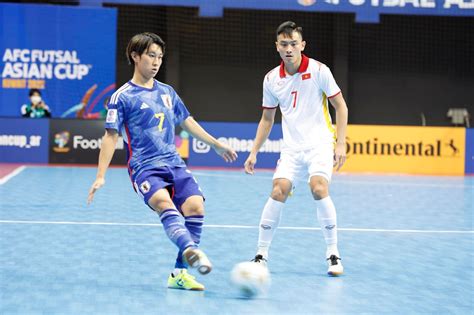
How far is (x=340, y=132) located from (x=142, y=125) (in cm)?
169

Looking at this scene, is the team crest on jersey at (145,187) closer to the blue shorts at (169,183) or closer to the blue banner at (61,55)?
the blue shorts at (169,183)

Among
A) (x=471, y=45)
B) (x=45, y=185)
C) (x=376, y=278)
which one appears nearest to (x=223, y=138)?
(x=45, y=185)

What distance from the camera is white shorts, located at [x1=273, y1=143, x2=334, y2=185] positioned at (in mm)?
6191

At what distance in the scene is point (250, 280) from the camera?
5.06 m

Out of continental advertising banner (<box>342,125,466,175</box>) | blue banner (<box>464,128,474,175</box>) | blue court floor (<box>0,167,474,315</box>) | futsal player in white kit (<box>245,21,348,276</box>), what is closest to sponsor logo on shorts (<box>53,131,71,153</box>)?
blue court floor (<box>0,167,474,315</box>)

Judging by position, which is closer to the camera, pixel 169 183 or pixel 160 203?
pixel 160 203

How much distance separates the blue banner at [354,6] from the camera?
1828 cm

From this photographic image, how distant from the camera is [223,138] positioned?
61.1ft

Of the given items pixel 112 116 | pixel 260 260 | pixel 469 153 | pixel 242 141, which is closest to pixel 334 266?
pixel 260 260

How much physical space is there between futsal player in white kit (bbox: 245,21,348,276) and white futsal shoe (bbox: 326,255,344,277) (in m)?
0.05

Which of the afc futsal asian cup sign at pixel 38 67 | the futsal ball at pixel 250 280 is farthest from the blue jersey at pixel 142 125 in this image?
the afc futsal asian cup sign at pixel 38 67

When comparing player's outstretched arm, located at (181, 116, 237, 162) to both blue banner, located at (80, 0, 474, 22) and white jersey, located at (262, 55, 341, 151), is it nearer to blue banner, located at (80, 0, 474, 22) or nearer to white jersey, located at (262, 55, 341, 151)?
white jersey, located at (262, 55, 341, 151)

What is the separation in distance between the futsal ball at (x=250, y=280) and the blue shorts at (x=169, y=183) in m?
0.62

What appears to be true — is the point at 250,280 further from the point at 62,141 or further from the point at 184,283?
the point at 62,141
